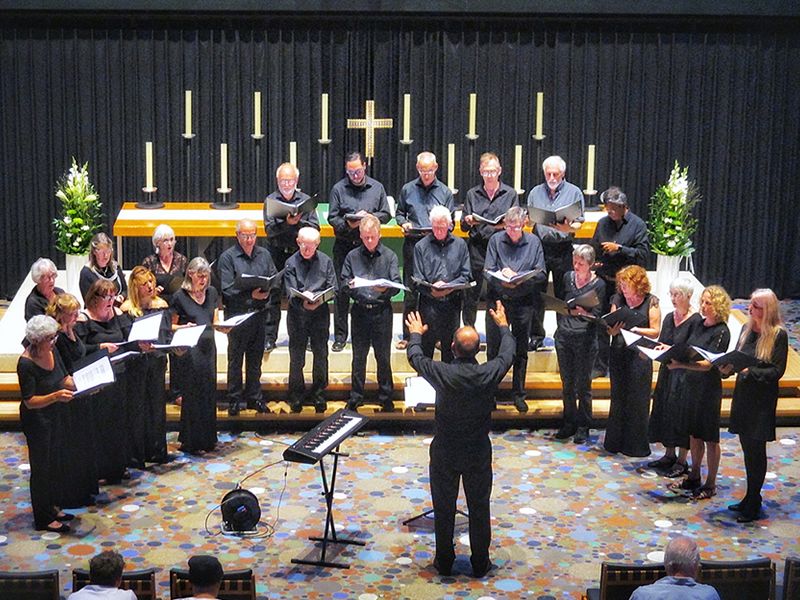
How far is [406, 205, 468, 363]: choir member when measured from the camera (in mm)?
10594

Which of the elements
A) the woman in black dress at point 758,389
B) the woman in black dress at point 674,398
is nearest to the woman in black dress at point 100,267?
the woman in black dress at point 674,398

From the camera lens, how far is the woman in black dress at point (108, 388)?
941 cm

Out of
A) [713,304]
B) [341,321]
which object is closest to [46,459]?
[341,321]

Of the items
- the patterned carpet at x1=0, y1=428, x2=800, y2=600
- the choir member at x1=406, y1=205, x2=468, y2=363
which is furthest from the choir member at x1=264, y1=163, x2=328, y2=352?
the patterned carpet at x1=0, y1=428, x2=800, y2=600

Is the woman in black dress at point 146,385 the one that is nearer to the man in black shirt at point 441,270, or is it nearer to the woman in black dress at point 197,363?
the woman in black dress at point 197,363

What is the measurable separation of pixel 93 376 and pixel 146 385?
4.01 ft

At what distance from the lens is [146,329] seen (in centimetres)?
959

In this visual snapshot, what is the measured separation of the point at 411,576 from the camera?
8.48 meters

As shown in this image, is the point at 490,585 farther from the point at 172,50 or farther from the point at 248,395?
the point at 172,50

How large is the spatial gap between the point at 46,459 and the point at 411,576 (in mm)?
2388

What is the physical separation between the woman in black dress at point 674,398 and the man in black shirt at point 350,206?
8.45ft

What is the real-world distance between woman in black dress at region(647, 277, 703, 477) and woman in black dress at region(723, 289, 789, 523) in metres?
0.46

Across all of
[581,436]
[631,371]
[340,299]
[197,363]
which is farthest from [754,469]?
[197,363]

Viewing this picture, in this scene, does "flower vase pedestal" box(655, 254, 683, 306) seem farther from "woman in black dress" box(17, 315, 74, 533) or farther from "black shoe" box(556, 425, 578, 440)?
"woman in black dress" box(17, 315, 74, 533)
